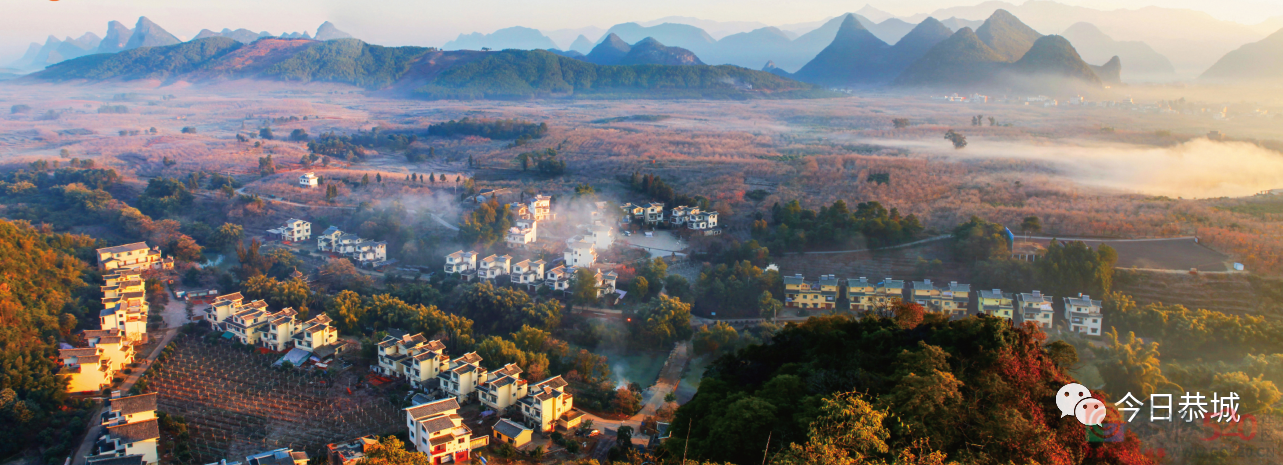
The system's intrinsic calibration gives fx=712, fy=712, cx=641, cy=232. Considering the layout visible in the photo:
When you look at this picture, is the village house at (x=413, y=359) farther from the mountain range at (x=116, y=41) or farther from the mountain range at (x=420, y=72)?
the mountain range at (x=116, y=41)

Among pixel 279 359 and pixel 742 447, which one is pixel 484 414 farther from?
pixel 742 447

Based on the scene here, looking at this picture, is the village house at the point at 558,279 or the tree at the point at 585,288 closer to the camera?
the tree at the point at 585,288

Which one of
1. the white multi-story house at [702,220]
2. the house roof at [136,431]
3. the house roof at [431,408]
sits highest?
the white multi-story house at [702,220]

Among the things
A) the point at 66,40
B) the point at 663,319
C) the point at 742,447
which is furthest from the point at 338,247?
the point at 66,40

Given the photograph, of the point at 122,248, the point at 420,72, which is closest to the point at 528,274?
the point at 122,248

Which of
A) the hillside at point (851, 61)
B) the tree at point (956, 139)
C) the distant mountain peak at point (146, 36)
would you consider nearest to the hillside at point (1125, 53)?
the hillside at point (851, 61)

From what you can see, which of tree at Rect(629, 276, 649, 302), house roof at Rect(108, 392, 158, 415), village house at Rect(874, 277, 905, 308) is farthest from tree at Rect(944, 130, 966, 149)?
house roof at Rect(108, 392, 158, 415)

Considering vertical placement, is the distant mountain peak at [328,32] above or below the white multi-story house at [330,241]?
above
